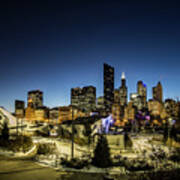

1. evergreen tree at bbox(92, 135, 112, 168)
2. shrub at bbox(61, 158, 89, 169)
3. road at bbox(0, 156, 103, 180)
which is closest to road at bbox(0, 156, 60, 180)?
road at bbox(0, 156, 103, 180)

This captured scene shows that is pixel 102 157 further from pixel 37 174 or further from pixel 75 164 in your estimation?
pixel 37 174

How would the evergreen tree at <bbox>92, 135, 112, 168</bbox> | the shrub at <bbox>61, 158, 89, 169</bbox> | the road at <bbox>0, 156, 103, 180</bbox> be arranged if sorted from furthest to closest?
the evergreen tree at <bbox>92, 135, 112, 168</bbox>
the shrub at <bbox>61, 158, 89, 169</bbox>
the road at <bbox>0, 156, 103, 180</bbox>

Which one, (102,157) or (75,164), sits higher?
(102,157)

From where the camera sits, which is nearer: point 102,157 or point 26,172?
point 26,172

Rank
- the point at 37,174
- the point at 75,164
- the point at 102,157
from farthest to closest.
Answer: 1. the point at 102,157
2. the point at 75,164
3. the point at 37,174

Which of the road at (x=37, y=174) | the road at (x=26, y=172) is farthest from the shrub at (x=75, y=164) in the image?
the road at (x=26, y=172)

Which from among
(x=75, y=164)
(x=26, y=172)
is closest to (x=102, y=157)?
(x=75, y=164)

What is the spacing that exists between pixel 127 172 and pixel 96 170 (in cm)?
275

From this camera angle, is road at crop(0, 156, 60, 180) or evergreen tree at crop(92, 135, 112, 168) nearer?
road at crop(0, 156, 60, 180)

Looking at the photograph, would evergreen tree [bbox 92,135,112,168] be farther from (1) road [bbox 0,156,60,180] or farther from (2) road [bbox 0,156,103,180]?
(1) road [bbox 0,156,60,180]

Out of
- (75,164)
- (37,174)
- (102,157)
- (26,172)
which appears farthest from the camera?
(102,157)

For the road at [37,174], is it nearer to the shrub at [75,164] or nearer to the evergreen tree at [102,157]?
the shrub at [75,164]

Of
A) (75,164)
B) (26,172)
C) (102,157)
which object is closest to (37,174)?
(26,172)

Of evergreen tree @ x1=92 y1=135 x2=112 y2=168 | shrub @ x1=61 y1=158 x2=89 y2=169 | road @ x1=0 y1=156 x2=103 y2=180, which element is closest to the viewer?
road @ x1=0 y1=156 x2=103 y2=180
